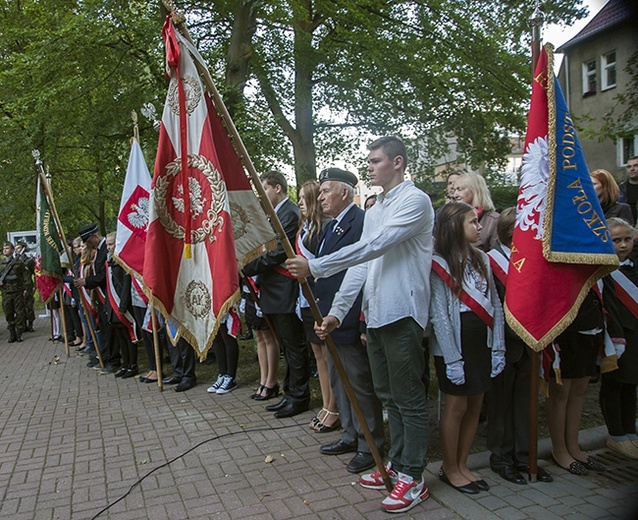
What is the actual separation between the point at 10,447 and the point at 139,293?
2582 millimetres

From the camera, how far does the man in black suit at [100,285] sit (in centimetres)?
827

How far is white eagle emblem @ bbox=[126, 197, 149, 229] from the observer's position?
7.23m

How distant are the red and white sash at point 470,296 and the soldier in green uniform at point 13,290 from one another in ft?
39.7

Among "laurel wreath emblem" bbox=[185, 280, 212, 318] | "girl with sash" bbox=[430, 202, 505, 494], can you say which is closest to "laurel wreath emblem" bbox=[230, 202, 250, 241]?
"laurel wreath emblem" bbox=[185, 280, 212, 318]

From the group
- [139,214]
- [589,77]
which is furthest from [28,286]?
[589,77]

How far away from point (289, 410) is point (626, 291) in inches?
124

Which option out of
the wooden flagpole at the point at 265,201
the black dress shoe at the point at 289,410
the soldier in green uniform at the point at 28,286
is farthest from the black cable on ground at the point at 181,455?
the soldier in green uniform at the point at 28,286

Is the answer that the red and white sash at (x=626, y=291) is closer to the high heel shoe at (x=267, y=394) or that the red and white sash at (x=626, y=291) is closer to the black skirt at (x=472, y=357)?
the black skirt at (x=472, y=357)

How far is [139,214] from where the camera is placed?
7312mm

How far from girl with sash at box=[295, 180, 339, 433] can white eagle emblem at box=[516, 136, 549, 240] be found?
6.06ft

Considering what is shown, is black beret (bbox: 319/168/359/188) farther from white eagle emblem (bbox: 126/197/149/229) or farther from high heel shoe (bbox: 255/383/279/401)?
white eagle emblem (bbox: 126/197/149/229)

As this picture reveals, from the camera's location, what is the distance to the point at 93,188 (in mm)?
22781

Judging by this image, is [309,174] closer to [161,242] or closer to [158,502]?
[161,242]

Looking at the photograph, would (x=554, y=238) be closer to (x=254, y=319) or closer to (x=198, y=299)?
(x=198, y=299)
